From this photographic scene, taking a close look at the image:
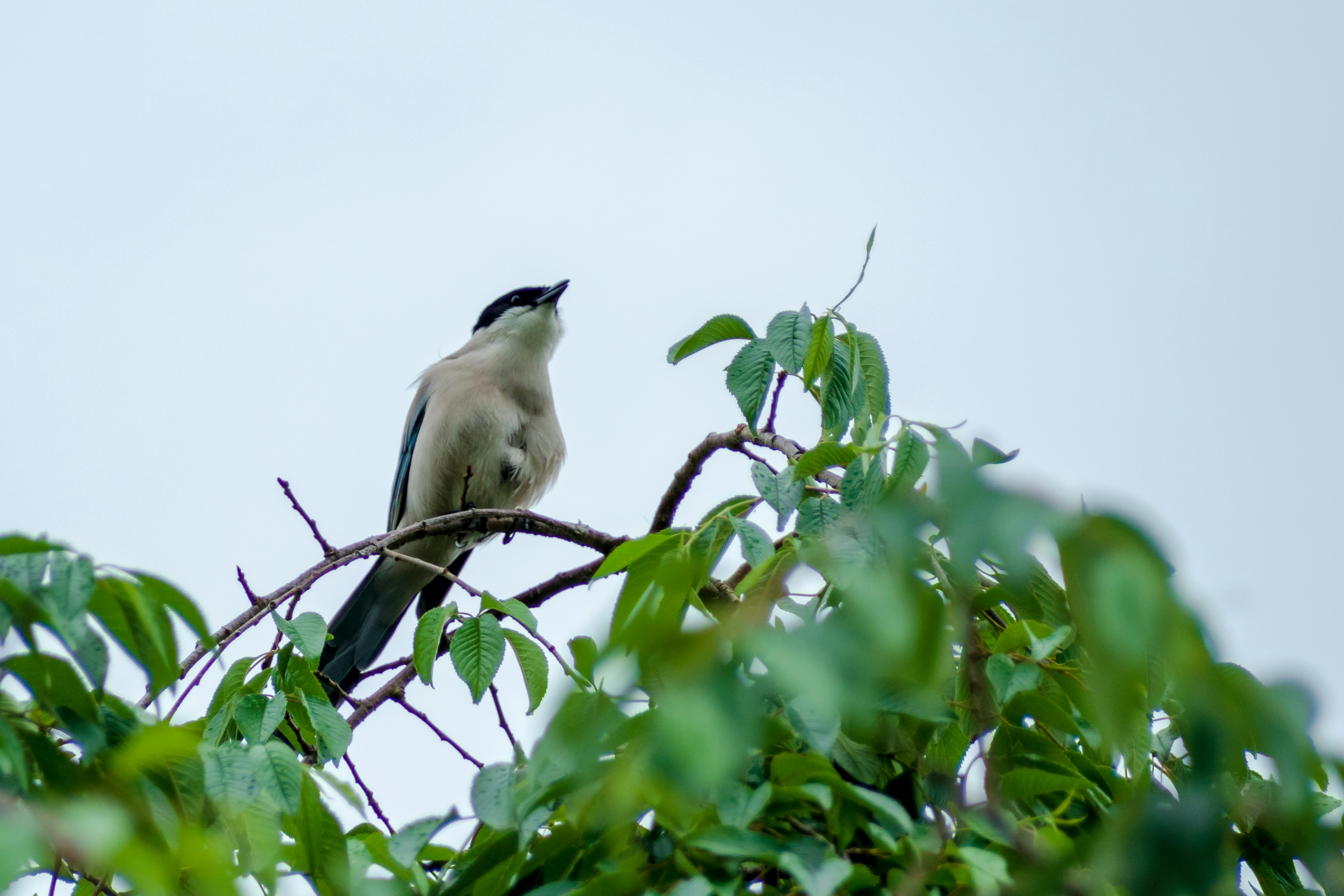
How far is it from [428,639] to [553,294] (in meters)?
4.33

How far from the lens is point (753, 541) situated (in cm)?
168

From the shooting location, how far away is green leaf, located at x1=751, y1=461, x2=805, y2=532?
1819 mm

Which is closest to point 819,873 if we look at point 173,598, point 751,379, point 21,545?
point 173,598

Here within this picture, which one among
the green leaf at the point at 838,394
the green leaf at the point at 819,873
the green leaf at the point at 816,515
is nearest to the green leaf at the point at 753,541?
the green leaf at the point at 816,515

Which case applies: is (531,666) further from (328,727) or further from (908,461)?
(908,461)

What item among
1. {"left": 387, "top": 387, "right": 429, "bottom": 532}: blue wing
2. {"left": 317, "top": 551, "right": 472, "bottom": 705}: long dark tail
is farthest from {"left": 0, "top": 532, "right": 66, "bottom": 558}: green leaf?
{"left": 387, "top": 387, "right": 429, "bottom": 532}: blue wing

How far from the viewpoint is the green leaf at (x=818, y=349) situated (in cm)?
227

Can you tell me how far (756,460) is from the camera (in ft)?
6.56

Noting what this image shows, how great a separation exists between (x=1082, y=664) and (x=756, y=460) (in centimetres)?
66

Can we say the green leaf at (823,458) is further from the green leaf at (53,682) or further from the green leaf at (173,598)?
the green leaf at (53,682)

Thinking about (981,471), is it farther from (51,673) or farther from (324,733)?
(324,733)

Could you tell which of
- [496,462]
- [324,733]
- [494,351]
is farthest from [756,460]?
[494,351]

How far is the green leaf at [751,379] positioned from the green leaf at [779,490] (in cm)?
34

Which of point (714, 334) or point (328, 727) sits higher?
point (714, 334)
